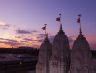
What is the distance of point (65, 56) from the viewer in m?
53.8

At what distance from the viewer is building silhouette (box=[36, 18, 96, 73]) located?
48125 millimetres

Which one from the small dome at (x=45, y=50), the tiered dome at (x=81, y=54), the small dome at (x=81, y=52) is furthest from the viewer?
the small dome at (x=45, y=50)

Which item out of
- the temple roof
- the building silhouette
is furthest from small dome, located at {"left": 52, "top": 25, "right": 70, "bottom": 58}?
the temple roof

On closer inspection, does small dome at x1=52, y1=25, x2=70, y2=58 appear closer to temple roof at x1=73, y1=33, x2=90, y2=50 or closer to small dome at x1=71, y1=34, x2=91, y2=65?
temple roof at x1=73, y1=33, x2=90, y2=50

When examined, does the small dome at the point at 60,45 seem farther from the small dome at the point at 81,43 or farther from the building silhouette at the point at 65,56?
the small dome at the point at 81,43

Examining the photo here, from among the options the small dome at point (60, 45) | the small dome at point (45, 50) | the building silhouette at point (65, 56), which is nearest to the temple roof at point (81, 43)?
the building silhouette at point (65, 56)

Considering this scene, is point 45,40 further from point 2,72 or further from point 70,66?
point 2,72

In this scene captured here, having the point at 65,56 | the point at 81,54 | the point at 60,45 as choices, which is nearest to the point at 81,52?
the point at 81,54

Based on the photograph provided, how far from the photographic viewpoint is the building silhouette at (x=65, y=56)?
4812 cm

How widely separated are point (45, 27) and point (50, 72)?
1219cm

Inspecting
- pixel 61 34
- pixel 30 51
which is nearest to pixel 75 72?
pixel 61 34

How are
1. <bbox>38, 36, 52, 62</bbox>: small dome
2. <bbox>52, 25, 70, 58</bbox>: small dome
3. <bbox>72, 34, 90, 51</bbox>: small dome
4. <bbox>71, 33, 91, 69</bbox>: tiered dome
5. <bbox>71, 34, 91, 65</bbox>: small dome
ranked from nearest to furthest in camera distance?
<bbox>71, 33, 91, 69</bbox>: tiered dome
<bbox>71, 34, 91, 65</bbox>: small dome
<bbox>72, 34, 90, 51</bbox>: small dome
<bbox>52, 25, 70, 58</bbox>: small dome
<bbox>38, 36, 52, 62</bbox>: small dome

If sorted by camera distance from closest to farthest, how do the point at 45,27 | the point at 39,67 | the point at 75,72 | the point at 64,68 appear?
the point at 75,72
the point at 64,68
the point at 39,67
the point at 45,27

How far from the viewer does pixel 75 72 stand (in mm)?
48219
